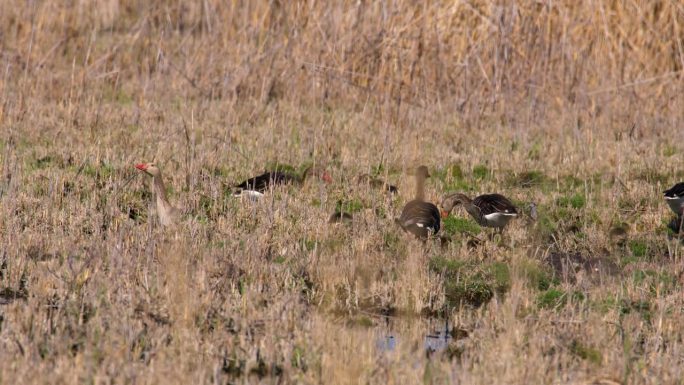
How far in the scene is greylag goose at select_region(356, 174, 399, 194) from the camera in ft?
34.7

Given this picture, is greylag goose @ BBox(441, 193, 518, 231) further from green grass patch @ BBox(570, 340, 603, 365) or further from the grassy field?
green grass patch @ BBox(570, 340, 603, 365)

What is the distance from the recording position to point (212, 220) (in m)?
9.30

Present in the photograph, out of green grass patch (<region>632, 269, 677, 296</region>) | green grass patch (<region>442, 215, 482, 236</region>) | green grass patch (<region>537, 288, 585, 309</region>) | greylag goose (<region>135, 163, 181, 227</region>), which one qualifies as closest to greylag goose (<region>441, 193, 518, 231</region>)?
green grass patch (<region>442, 215, 482, 236</region>)

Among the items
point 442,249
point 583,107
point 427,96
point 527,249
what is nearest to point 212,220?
point 442,249

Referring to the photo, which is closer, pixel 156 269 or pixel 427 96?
pixel 156 269

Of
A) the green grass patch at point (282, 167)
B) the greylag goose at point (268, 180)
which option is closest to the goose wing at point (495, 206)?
the greylag goose at point (268, 180)

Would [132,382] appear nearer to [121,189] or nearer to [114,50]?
[121,189]

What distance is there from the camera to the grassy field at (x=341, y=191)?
6.01m

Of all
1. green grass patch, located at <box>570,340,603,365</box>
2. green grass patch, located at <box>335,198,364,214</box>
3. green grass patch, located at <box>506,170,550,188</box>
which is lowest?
green grass patch, located at <box>335,198,364,214</box>

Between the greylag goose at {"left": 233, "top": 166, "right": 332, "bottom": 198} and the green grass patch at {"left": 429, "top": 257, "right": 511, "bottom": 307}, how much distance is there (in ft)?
7.48

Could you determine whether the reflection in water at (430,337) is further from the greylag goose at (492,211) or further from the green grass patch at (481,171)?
the green grass patch at (481,171)

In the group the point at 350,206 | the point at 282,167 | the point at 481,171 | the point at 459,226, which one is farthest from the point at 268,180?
the point at 481,171

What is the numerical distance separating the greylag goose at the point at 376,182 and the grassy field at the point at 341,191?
0.20m

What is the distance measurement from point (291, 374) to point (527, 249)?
3393 mm
